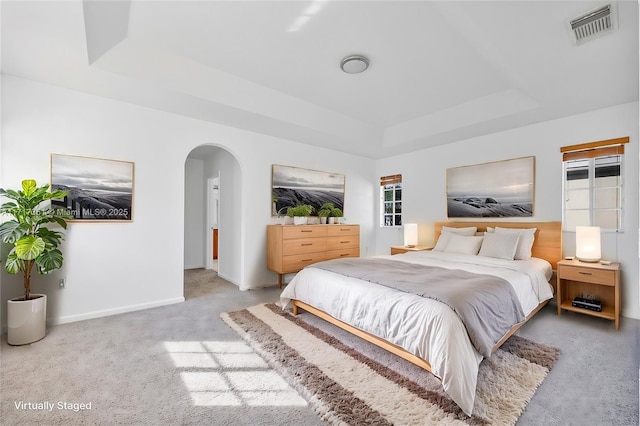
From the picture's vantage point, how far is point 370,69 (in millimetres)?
3150

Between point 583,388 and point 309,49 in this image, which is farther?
point 309,49

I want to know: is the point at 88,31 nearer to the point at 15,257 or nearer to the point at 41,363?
the point at 15,257

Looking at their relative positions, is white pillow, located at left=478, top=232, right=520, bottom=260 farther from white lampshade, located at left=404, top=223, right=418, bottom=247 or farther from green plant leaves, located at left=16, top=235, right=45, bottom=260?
green plant leaves, located at left=16, top=235, right=45, bottom=260

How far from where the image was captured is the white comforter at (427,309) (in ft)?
5.60

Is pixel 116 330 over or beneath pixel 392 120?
beneath

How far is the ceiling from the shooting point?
215cm

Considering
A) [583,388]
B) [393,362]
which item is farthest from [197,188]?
[583,388]

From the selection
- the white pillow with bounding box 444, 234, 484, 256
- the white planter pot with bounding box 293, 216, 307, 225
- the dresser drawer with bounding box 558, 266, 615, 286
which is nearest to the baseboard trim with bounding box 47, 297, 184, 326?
the white planter pot with bounding box 293, 216, 307, 225

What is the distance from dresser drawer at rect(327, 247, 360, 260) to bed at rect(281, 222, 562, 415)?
1.39 metres

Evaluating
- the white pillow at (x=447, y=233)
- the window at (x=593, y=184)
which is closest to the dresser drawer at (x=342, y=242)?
the white pillow at (x=447, y=233)

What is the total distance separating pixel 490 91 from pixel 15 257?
532cm

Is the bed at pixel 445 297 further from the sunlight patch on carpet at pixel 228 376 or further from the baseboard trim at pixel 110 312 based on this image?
the baseboard trim at pixel 110 312

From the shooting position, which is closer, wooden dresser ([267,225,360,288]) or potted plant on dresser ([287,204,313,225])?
wooden dresser ([267,225,360,288])
